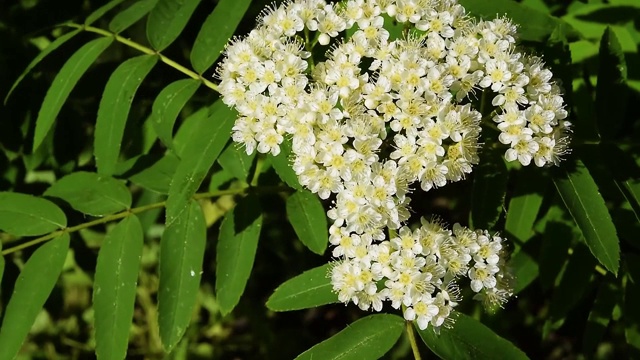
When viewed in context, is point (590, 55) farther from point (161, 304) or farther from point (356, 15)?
point (161, 304)

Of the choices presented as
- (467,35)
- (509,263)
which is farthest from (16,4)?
(509,263)

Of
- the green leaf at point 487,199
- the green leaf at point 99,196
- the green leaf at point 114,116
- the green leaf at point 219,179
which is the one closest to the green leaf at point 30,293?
the green leaf at point 99,196

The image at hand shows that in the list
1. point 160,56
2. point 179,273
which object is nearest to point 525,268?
point 179,273

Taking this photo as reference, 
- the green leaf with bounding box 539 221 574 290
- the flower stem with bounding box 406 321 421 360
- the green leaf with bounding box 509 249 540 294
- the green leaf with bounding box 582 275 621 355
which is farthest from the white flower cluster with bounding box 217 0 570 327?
the green leaf with bounding box 582 275 621 355

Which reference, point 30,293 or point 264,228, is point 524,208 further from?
point 30,293

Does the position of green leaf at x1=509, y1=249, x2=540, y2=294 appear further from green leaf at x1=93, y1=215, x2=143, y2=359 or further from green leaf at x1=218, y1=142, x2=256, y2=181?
green leaf at x1=93, y1=215, x2=143, y2=359

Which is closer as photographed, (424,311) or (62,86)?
(424,311)

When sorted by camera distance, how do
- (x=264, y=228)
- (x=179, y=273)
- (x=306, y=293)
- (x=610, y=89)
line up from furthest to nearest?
1. (x=264, y=228)
2. (x=610, y=89)
3. (x=179, y=273)
4. (x=306, y=293)

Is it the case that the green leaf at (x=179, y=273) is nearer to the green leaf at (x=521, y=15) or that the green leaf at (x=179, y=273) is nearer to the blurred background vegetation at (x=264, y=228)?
the blurred background vegetation at (x=264, y=228)
